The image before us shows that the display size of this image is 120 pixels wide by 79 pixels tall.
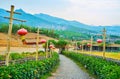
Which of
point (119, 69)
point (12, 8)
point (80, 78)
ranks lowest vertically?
point (80, 78)

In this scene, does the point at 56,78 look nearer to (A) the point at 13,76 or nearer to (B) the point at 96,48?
(A) the point at 13,76

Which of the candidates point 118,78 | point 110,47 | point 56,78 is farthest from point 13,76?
point 110,47

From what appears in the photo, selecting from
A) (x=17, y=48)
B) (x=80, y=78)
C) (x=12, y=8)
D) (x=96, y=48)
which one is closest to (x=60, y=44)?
(x=96, y=48)

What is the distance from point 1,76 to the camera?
8.71 m

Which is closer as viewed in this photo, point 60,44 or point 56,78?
point 56,78

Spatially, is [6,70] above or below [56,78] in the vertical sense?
above

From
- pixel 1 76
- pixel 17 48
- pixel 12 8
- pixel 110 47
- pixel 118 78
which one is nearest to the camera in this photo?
pixel 1 76

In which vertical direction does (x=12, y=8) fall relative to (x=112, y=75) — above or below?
above

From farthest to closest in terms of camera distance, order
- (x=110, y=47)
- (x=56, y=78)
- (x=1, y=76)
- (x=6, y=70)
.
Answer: (x=110, y=47) → (x=56, y=78) → (x=6, y=70) → (x=1, y=76)

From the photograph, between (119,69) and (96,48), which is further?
(96,48)

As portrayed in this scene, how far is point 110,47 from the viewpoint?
330 feet

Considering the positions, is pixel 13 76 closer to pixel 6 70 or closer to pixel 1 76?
pixel 6 70

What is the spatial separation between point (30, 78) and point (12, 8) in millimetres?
3530

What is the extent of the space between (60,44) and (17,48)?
201ft
